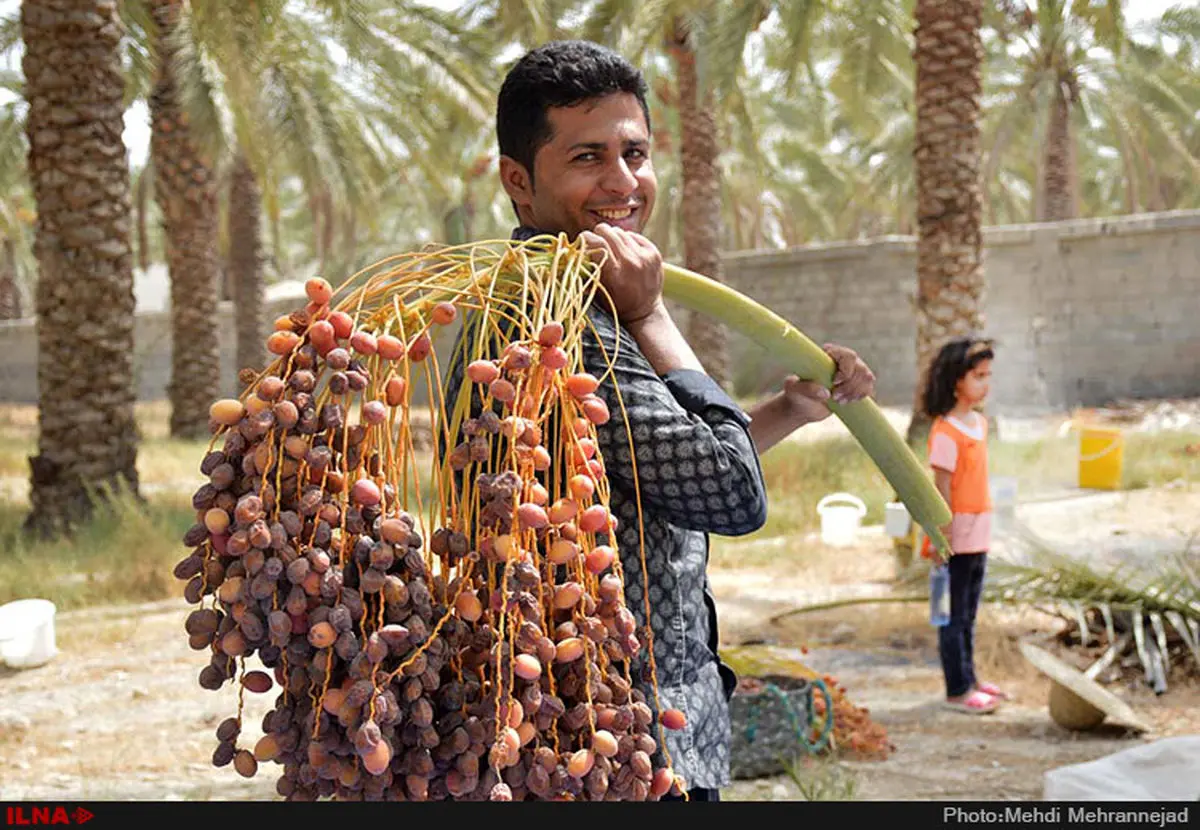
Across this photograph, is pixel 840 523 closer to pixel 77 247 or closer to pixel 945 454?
pixel 945 454

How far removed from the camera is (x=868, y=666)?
620 centimetres

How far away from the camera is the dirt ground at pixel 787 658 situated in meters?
4.55

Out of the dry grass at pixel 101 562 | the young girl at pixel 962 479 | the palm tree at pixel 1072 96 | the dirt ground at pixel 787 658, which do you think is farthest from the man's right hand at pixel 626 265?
the palm tree at pixel 1072 96

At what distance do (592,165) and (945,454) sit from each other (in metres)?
3.75

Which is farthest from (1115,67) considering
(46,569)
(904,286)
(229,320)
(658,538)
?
(658,538)

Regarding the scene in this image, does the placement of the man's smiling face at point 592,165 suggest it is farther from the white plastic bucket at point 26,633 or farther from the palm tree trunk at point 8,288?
the palm tree trunk at point 8,288

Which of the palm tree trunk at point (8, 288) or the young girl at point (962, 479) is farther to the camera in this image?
the palm tree trunk at point (8, 288)

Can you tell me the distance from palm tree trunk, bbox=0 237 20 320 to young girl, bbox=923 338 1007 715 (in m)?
27.3

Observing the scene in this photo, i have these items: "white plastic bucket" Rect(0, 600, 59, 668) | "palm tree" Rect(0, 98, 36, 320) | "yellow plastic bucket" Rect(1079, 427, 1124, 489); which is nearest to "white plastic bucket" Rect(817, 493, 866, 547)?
"yellow plastic bucket" Rect(1079, 427, 1124, 489)

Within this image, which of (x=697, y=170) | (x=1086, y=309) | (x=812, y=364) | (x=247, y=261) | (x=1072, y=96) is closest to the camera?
(x=812, y=364)

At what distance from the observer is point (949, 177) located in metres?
10.6

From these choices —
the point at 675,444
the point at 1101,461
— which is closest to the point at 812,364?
the point at 675,444

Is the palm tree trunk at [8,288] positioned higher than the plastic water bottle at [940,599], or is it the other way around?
the palm tree trunk at [8,288]

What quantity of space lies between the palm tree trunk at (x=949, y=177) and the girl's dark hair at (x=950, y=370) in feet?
17.2
